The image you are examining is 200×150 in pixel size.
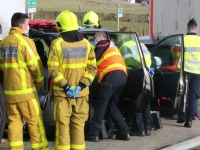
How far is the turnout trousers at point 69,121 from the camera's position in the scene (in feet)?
23.7

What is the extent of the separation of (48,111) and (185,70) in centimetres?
285

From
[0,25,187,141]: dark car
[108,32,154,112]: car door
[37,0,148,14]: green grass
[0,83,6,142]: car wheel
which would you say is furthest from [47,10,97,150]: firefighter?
[37,0,148,14]: green grass

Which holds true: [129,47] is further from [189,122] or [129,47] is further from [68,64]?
[68,64]

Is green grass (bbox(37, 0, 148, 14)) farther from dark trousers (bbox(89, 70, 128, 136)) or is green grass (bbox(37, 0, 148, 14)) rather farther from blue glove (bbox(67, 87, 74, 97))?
blue glove (bbox(67, 87, 74, 97))

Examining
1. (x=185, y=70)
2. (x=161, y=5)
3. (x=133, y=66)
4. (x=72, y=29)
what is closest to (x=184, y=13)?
(x=161, y=5)

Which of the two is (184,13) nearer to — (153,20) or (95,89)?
(153,20)

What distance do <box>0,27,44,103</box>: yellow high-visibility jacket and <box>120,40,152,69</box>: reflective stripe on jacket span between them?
2320 mm

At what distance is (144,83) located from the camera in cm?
905

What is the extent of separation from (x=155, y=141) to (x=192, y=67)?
164cm

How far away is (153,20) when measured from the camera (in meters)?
13.0

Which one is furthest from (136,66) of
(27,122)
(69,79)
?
(27,122)

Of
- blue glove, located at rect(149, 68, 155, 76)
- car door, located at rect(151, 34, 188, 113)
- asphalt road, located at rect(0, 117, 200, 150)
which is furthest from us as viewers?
car door, located at rect(151, 34, 188, 113)

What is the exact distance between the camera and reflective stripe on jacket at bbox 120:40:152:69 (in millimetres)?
9172

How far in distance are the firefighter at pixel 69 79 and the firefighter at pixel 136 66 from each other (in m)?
1.87
